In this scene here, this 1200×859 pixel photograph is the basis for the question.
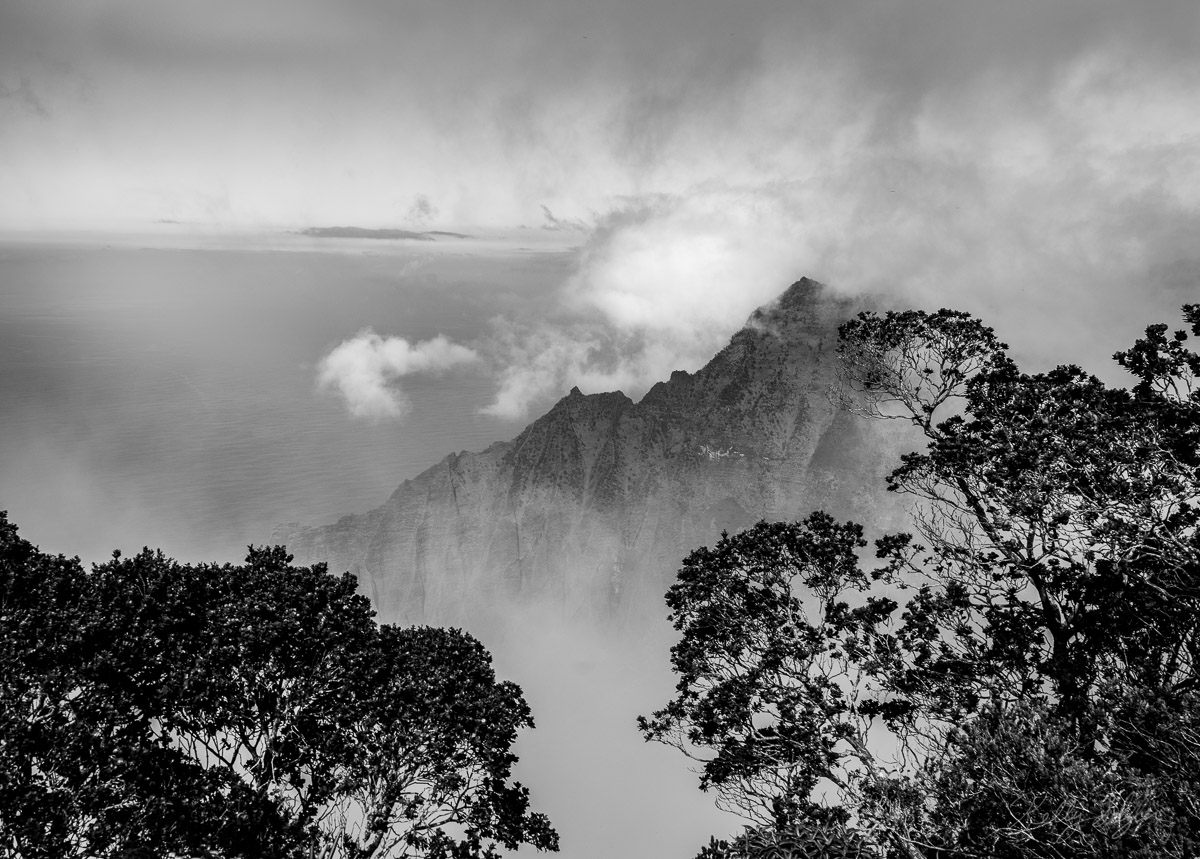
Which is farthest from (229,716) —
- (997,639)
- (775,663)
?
(997,639)

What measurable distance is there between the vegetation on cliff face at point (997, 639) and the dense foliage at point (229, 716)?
23.6ft

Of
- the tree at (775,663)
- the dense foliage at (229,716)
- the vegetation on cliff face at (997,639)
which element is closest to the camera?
the vegetation on cliff face at (997,639)

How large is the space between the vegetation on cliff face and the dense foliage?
23.6 ft

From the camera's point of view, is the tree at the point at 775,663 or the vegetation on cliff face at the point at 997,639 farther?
the tree at the point at 775,663

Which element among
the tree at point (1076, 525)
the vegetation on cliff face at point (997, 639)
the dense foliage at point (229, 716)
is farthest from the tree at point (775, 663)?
the dense foliage at point (229, 716)

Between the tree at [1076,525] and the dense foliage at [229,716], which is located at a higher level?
the tree at [1076,525]

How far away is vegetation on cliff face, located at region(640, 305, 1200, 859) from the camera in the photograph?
1289 cm

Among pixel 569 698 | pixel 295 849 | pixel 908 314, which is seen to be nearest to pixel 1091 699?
pixel 908 314

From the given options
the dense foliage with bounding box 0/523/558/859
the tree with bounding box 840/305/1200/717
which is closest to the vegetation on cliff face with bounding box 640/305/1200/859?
the tree with bounding box 840/305/1200/717

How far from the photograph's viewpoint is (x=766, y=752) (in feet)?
64.5

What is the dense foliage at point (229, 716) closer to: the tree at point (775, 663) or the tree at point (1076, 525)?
the tree at point (775, 663)

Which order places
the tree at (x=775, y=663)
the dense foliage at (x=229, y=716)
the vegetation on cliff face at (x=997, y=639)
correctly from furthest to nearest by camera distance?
the tree at (x=775, y=663), the dense foliage at (x=229, y=716), the vegetation on cliff face at (x=997, y=639)

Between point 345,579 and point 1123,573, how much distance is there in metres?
23.7

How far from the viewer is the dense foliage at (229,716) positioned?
15859 mm
